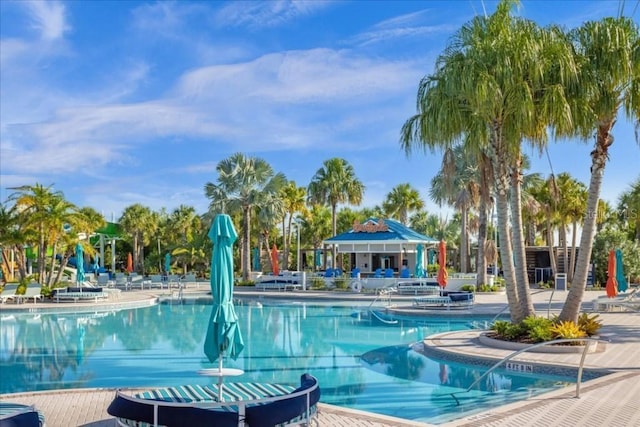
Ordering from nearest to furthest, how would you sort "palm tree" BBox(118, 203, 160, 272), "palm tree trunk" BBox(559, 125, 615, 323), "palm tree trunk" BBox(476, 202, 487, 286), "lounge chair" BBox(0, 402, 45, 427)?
"lounge chair" BBox(0, 402, 45, 427)
"palm tree trunk" BBox(559, 125, 615, 323)
"palm tree trunk" BBox(476, 202, 487, 286)
"palm tree" BBox(118, 203, 160, 272)

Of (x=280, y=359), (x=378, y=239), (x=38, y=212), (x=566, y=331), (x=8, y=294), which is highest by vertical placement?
(x=38, y=212)

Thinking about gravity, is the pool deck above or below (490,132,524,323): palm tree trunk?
below

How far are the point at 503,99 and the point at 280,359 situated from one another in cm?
759

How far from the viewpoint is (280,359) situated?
1336 centimetres

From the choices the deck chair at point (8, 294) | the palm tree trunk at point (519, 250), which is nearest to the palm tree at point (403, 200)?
the deck chair at point (8, 294)

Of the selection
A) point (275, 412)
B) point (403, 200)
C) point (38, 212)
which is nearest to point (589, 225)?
point (275, 412)

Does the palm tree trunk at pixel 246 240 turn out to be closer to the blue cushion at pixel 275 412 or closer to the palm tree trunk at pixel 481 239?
the palm tree trunk at pixel 481 239

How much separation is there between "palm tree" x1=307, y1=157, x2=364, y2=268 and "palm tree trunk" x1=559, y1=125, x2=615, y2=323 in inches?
1089

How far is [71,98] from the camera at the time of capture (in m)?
24.7

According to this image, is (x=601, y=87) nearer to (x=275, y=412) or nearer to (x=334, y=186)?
(x=275, y=412)

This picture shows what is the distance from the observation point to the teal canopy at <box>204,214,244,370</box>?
293 inches

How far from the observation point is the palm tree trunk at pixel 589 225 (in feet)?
42.4

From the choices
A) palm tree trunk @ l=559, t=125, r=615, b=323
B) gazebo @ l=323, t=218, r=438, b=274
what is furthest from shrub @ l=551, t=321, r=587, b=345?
gazebo @ l=323, t=218, r=438, b=274

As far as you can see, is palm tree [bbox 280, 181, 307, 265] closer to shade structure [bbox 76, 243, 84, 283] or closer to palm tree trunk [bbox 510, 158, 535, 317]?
shade structure [bbox 76, 243, 84, 283]
